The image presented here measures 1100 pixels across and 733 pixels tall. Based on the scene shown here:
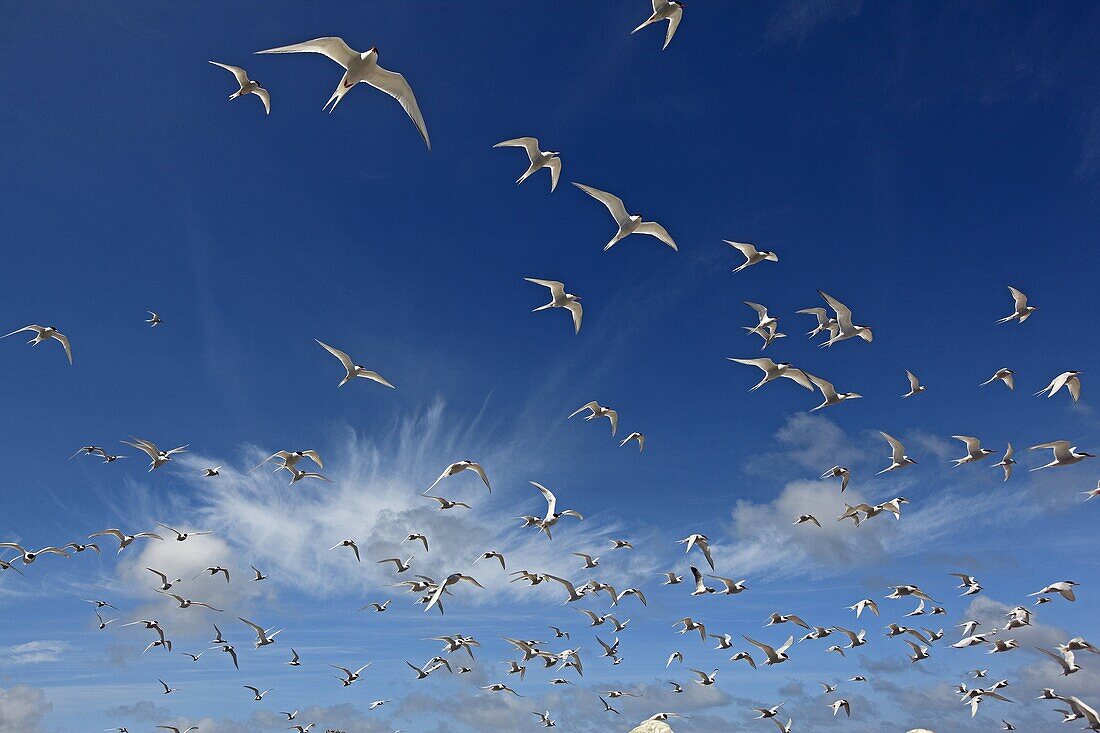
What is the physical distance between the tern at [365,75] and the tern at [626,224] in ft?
39.7

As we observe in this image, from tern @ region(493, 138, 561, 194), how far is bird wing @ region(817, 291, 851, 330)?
17170 millimetres

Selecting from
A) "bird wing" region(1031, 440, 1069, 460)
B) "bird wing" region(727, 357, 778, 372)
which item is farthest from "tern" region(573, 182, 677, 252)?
"bird wing" region(1031, 440, 1069, 460)

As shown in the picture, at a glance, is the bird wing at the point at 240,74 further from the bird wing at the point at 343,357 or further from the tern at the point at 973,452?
the tern at the point at 973,452

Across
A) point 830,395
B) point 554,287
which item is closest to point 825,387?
point 830,395

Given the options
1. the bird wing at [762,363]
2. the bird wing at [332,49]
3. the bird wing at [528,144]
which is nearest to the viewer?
the bird wing at [332,49]

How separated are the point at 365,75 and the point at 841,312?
32.4 metres

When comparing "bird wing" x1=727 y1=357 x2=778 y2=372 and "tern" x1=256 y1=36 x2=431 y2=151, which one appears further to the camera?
"bird wing" x1=727 y1=357 x2=778 y2=372

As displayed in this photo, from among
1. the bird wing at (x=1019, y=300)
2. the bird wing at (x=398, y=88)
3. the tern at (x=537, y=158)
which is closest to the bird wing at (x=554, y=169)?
the tern at (x=537, y=158)

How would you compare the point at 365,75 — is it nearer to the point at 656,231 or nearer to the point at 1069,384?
the point at 656,231

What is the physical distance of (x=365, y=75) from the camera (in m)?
26.5

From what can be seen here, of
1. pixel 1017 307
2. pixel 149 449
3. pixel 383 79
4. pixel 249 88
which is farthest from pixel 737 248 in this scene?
pixel 149 449

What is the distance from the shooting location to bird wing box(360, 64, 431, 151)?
26.3 m

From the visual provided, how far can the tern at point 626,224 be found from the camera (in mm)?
37062

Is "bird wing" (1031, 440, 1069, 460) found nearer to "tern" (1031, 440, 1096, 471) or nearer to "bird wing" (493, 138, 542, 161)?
"tern" (1031, 440, 1096, 471)
